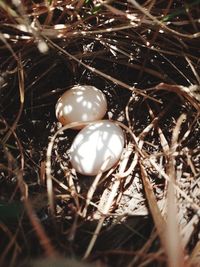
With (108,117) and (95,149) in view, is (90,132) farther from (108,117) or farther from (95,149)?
(108,117)

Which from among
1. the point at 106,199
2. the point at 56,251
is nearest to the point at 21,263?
the point at 56,251

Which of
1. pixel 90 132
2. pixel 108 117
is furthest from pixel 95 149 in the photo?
pixel 108 117

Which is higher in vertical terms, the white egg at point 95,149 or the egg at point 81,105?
the egg at point 81,105

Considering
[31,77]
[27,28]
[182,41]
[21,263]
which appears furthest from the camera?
[31,77]

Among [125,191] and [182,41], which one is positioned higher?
[182,41]

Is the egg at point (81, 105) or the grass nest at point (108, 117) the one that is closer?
the grass nest at point (108, 117)

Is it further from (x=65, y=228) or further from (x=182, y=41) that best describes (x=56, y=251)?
(x=182, y=41)
